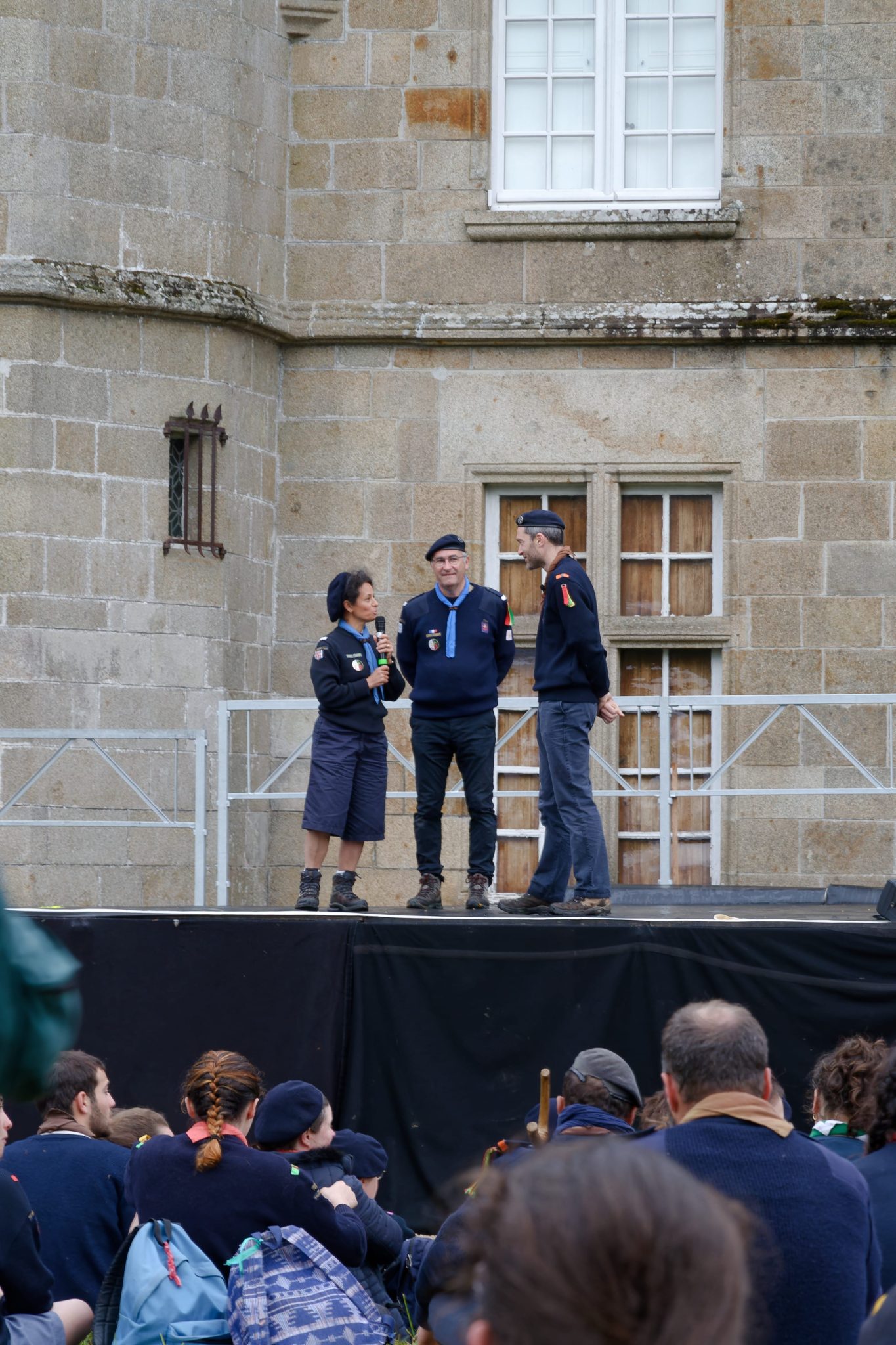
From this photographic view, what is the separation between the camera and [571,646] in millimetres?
7887

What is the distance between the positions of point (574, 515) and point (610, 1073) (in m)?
7.06

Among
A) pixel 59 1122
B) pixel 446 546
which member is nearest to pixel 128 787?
pixel 446 546

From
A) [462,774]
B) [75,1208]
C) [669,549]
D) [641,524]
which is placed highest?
[641,524]

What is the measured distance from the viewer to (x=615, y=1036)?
724cm

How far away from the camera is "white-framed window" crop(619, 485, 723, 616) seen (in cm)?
1120

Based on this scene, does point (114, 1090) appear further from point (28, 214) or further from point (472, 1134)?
point (28, 214)

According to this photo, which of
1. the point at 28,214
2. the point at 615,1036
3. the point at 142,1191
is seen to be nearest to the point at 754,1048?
the point at 142,1191

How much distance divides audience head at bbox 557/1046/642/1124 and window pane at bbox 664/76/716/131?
26.4 ft

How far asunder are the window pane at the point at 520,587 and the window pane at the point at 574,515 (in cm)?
31

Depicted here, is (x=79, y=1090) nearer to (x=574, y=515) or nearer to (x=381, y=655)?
(x=381, y=655)

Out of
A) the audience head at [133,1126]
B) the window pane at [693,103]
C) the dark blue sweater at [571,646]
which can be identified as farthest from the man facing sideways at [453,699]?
the window pane at [693,103]

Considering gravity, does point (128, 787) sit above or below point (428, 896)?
above

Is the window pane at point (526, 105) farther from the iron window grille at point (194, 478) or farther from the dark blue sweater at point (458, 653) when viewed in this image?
the dark blue sweater at point (458, 653)

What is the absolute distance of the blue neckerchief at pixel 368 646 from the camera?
8312 millimetres
